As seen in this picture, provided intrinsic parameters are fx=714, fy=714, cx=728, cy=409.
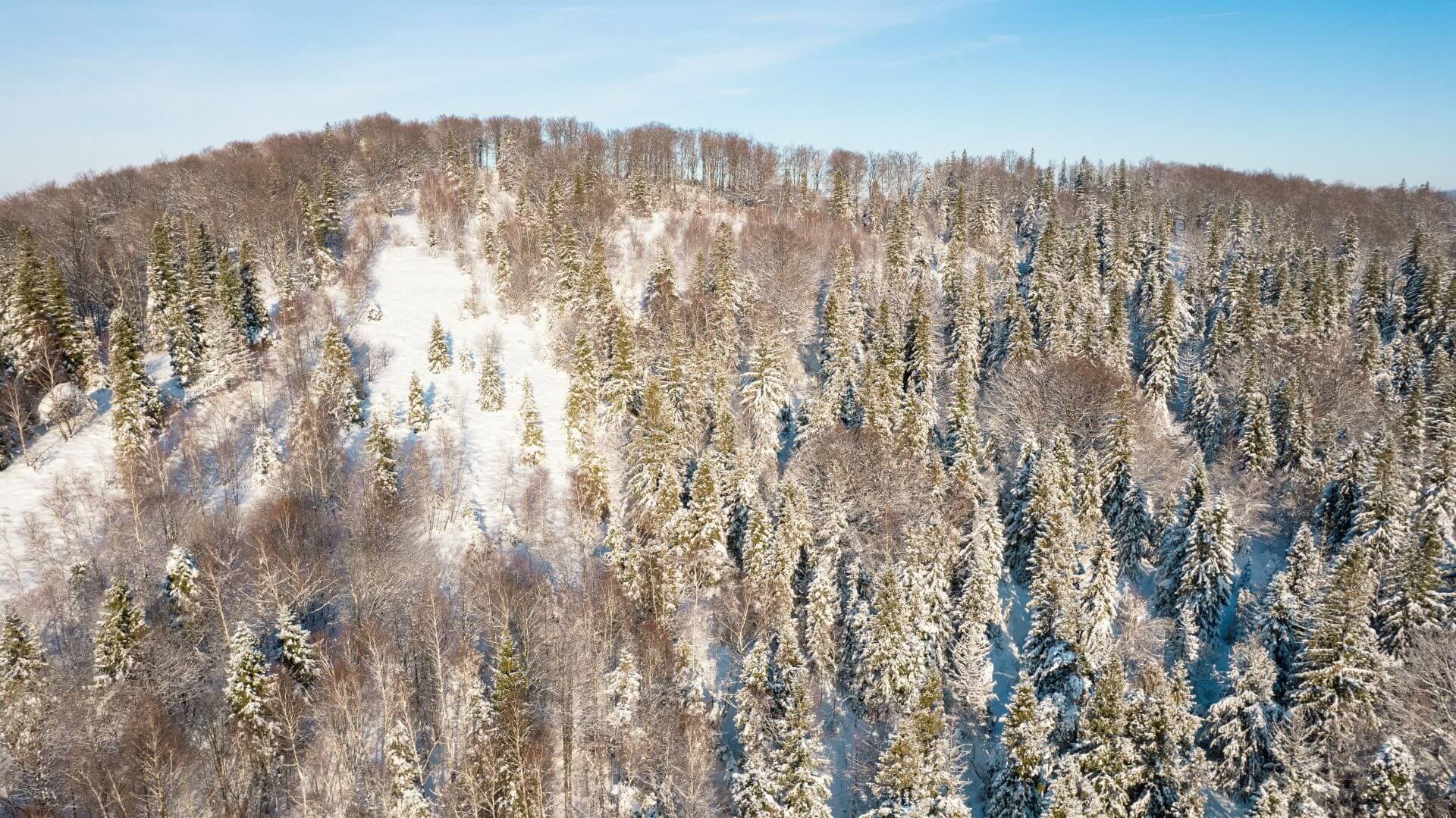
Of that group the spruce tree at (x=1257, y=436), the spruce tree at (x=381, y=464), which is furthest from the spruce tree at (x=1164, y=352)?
the spruce tree at (x=381, y=464)

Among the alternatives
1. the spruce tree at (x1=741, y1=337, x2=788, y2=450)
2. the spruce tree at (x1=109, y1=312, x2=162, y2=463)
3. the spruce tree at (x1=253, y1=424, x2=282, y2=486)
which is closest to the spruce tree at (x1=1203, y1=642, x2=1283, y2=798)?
the spruce tree at (x1=741, y1=337, x2=788, y2=450)

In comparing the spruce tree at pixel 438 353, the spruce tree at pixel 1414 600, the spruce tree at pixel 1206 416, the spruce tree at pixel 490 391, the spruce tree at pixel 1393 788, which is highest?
the spruce tree at pixel 438 353

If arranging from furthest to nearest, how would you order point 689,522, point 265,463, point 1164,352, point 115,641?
point 1164,352, point 265,463, point 689,522, point 115,641

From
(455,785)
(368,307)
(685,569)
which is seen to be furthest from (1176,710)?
(368,307)

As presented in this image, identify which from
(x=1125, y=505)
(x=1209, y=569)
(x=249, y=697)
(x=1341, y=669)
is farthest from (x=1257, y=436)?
(x=249, y=697)

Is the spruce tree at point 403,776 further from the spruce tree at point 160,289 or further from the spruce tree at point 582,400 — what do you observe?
the spruce tree at point 160,289

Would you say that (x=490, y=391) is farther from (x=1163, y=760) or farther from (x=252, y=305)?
(x=1163, y=760)

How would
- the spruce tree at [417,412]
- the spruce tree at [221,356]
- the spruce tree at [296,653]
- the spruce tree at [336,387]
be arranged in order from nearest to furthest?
the spruce tree at [296,653]
the spruce tree at [336,387]
the spruce tree at [221,356]
the spruce tree at [417,412]

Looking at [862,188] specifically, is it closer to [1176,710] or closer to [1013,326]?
[1013,326]

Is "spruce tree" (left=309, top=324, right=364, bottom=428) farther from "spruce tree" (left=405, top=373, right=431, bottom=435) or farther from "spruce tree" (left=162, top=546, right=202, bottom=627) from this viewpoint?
"spruce tree" (left=162, top=546, right=202, bottom=627)
